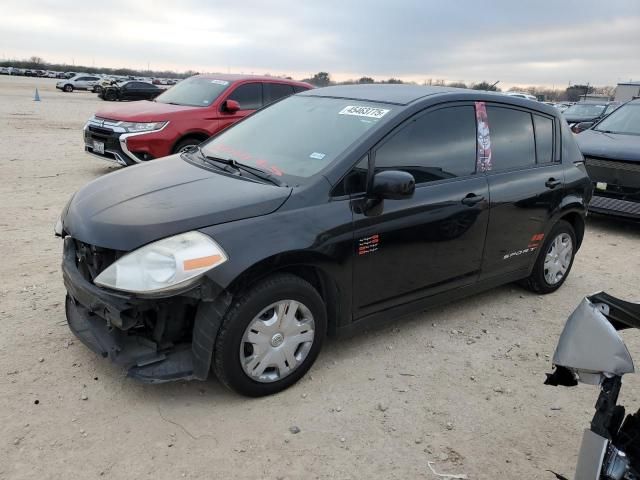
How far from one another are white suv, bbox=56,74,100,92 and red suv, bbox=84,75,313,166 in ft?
133

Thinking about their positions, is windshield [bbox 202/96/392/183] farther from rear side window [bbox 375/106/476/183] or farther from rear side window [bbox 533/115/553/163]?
rear side window [bbox 533/115/553/163]

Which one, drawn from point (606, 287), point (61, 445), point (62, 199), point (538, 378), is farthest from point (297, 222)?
point (62, 199)

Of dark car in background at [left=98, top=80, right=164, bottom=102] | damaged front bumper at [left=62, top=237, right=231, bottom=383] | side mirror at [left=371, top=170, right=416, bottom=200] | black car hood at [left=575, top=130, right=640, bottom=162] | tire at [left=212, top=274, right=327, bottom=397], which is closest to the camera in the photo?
damaged front bumper at [left=62, top=237, right=231, bottom=383]

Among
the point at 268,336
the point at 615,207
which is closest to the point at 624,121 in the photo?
the point at 615,207

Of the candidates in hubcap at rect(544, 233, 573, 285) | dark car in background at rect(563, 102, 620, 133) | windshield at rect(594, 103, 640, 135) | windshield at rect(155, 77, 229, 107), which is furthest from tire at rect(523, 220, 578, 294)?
dark car in background at rect(563, 102, 620, 133)

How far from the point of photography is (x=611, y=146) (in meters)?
7.56

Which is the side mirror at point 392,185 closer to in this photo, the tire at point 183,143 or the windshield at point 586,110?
the tire at point 183,143

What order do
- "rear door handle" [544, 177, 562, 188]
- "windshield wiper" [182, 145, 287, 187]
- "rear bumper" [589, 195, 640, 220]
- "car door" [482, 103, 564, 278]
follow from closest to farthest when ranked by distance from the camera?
"windshield wiper" [182, 145, 287, 187] < "car door" [482, 103, 564, 278] < "rear door handle" [544, 177, 562, 188] < "rear bumper" [589, 195, 640, 220]

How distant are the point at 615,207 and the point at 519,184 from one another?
12.6 ft

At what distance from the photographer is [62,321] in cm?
382

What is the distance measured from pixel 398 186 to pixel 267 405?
149 cm

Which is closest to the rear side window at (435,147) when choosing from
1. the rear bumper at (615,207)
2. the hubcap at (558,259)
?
the hubcap at (558,259)

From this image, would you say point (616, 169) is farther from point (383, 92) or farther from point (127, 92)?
point (127, 92)

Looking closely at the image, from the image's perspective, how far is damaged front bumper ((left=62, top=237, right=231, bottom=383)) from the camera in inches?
107
